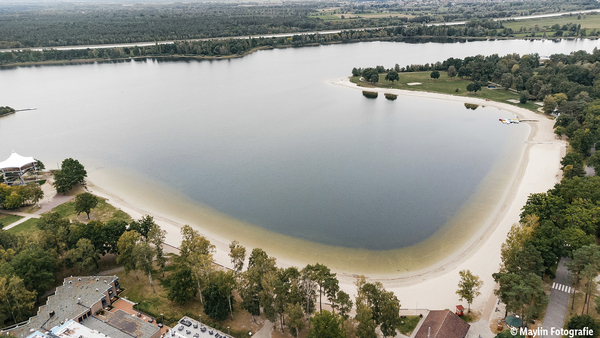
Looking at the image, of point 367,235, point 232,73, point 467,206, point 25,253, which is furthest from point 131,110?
point 467,206

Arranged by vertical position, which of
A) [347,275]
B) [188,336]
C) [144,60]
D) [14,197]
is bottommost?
[347,275]

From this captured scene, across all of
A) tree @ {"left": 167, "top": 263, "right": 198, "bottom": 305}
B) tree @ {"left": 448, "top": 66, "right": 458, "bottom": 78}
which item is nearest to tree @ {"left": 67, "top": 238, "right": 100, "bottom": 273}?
tree @ {"left": 167, "top": 263, "right": 198, "bottom": 305}

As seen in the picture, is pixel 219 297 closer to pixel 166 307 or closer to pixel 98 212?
pixel 166 307

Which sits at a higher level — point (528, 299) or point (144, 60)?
point (144, 60)

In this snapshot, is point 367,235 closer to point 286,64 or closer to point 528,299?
point 528,299

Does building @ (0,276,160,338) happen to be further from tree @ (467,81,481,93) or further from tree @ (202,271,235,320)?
tree @ (467,81,481,93)

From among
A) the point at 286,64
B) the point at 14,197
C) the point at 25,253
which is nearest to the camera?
the point at 25,253

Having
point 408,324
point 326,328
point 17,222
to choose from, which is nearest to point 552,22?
point 408,324
